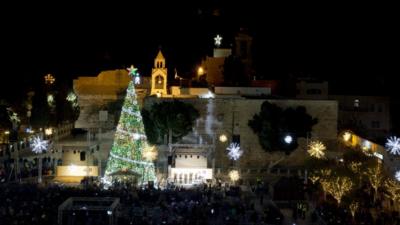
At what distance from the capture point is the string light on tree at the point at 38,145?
97.6 ft

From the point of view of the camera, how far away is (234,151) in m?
32.1

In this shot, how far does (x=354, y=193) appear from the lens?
87.8ft

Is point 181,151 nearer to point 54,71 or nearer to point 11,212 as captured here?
point 11,212

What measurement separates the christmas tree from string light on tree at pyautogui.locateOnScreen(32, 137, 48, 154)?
11.8 feet

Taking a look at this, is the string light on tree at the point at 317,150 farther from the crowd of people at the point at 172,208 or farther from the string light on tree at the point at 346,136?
the crowd of people at the point at 172,208

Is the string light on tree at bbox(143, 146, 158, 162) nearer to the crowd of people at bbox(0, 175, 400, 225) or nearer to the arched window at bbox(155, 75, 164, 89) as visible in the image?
the crowd of people at bbox(0, 175, 400, 225)

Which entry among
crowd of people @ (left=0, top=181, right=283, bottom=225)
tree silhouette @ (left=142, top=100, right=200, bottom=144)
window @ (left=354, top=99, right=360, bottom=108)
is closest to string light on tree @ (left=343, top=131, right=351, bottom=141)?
window @ (left=354, top=99, right=360, bottom=108)

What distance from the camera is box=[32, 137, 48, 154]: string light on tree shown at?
1171 inches

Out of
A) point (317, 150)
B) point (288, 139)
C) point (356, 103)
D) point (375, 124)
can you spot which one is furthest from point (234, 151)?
point (375, 124)

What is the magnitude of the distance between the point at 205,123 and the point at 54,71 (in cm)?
1971

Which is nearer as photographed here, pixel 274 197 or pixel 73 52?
pixel 274 197

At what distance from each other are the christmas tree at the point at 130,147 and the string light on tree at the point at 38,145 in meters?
3.61

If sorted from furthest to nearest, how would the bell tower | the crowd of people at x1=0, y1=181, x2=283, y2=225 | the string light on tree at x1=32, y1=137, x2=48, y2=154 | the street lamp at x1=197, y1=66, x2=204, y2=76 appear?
the street lamp at x1=197, y1=66, x2=204, y2=76, the bell tower, the string light on tree at x1=32, y1=137, x2=48, y2=154, the crowd of people at x1=0, y1=181, x2=283, y2=225

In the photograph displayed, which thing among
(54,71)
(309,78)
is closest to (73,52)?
(54,71)
